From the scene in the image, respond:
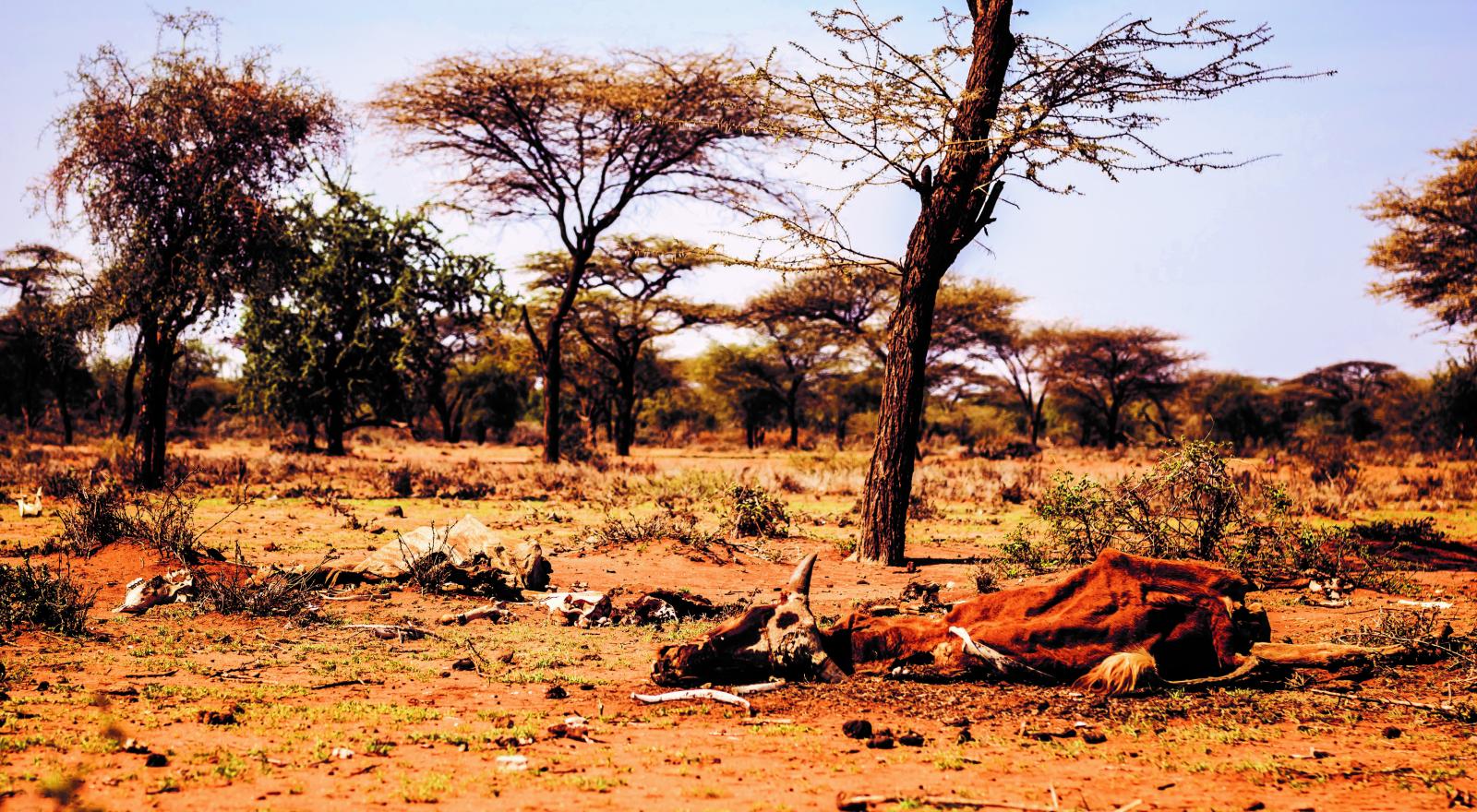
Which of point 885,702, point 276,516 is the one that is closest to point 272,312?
point 276,516

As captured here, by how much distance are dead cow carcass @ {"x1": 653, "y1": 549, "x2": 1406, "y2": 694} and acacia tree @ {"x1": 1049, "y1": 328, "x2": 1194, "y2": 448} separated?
34124 mm

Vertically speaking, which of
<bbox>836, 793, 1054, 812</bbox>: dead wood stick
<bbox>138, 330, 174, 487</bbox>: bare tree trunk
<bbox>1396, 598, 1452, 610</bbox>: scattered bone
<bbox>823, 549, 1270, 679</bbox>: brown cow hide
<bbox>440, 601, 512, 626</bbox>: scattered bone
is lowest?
<bbox>440, 601, 512, 626</bbox>: scattered bone

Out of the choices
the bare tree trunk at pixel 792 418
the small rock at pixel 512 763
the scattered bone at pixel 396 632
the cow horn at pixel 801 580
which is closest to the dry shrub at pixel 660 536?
the scattered bone at pixel 396 632

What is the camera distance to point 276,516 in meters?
11.5

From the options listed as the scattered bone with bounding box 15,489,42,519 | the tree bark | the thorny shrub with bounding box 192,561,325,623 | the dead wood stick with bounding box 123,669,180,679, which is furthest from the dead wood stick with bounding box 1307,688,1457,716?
the scattered bone with bounding box 15,489,42,519

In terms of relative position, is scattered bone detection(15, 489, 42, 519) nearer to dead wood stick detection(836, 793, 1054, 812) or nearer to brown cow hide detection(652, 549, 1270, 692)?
brown cow hide detection(652, 549, 1270, 692)

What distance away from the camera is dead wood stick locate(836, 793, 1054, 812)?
2988mm

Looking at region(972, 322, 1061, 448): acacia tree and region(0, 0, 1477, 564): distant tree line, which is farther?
region(972, 322, 1061, 448): acacia tree

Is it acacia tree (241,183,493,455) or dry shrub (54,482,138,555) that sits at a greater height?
acacia tree (241,183,493,455)

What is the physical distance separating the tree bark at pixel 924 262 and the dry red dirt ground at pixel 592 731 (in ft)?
8.12

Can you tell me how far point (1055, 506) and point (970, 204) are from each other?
113 inches

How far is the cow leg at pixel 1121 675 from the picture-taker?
4414mm

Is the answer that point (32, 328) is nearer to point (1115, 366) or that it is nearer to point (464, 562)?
point (464, 562)

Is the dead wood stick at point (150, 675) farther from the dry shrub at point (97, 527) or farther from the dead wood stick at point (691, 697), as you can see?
the dry shrub at point (97, 527)
